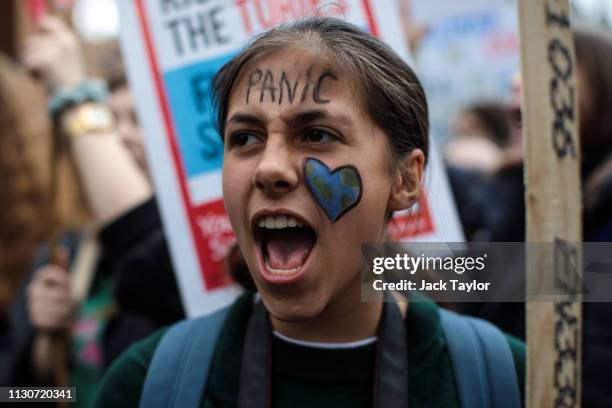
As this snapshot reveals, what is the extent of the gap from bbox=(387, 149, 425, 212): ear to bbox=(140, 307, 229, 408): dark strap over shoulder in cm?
49

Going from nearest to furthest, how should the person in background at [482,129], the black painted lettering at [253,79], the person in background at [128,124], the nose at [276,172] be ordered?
the nose at [276,172] < the black painted lettering at [253,79] < the person in background at [128,124] < the person in background at [482,129]

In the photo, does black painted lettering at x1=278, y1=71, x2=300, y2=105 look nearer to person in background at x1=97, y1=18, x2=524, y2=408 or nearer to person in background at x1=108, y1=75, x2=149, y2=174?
person in background at x1=97, y1=18, x2=524, y2=408

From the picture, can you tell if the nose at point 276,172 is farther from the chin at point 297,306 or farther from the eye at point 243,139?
the chin at point 297,306

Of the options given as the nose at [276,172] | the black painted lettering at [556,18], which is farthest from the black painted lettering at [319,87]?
the black painted lettering at [556,18]

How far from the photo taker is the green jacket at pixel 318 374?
1.59m

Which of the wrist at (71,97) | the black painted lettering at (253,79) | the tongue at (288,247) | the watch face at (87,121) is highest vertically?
the wrist at (71,97)

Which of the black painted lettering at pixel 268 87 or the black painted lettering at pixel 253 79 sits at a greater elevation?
the black painted lettering at pixel 253 79

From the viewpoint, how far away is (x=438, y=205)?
2.17m

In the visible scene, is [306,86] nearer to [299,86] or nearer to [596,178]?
[299,86]

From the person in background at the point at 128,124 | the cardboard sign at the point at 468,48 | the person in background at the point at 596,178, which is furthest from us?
the cardboard sign at the point at 468,48

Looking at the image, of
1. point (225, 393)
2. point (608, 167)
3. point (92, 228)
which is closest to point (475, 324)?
point (225, 393)

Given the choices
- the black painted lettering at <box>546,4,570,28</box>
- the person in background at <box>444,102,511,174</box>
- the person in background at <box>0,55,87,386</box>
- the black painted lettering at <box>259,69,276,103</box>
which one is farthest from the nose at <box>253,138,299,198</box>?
the person in background at <box>444,102,511,174</box>

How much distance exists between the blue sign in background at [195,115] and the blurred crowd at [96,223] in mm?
337

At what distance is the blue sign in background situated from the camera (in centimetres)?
219
